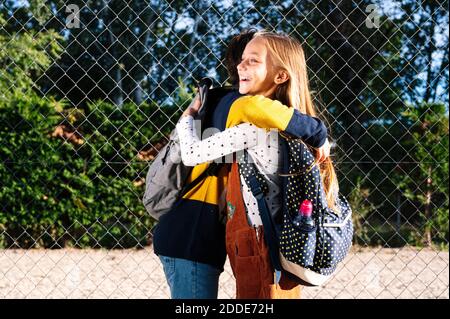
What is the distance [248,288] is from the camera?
5.48ft

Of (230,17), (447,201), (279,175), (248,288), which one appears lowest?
(447,201)

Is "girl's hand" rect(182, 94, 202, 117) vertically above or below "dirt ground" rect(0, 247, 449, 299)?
above

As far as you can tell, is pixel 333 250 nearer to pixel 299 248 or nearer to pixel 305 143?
pixel 299 248

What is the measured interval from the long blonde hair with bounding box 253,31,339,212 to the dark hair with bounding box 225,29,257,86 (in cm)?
13

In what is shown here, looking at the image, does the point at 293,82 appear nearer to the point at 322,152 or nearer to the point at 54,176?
the point at 322,152

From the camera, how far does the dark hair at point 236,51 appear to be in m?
1.94

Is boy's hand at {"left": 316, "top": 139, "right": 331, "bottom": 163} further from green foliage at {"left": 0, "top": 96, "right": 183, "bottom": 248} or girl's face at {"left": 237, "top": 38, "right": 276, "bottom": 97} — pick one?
green foliage at {"left": 0, "top": 96, "right": 183, "bottom": 248}

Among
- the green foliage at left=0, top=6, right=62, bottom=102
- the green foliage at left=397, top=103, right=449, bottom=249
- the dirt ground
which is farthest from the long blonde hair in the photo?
the green foliage at left=397, top=103, right=449, bottom=249

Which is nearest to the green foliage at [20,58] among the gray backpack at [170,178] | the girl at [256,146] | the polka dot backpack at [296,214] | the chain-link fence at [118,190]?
the chain-link fence at [118,190]

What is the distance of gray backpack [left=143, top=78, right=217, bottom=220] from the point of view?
180cm

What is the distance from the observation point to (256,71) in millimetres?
1772
